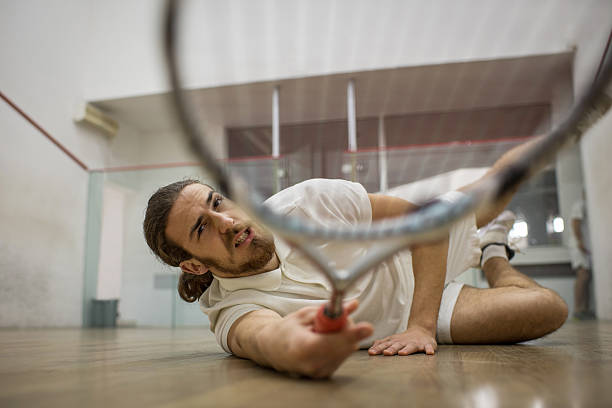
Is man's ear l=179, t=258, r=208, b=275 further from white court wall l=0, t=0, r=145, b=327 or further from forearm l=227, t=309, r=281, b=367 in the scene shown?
white court wall l=0, t=0, r=145, b=327

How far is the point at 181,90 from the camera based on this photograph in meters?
0.35

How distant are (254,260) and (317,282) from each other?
111 millimetres

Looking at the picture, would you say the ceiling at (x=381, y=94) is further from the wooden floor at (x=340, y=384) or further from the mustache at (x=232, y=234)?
the wooden floor at (x=340, y=384)

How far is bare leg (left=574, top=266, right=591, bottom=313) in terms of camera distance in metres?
2.69

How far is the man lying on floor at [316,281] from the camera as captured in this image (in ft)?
2.60

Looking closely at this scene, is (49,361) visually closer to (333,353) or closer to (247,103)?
(333,353)

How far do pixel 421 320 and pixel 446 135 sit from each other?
3382mm

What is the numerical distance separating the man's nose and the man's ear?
0.31 ft

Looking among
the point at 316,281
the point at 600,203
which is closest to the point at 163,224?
the point at 316,281

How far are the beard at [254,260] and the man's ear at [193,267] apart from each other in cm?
4

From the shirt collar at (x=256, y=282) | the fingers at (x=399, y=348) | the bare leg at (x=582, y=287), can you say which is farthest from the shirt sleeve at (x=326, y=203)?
the bare leg at (x=582, y=287)

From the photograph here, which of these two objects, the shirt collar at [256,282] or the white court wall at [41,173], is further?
the white court wall at [41,173]

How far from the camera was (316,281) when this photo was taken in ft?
2.78

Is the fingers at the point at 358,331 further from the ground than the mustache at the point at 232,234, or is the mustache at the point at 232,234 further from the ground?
the mustache at the point at 232,234
